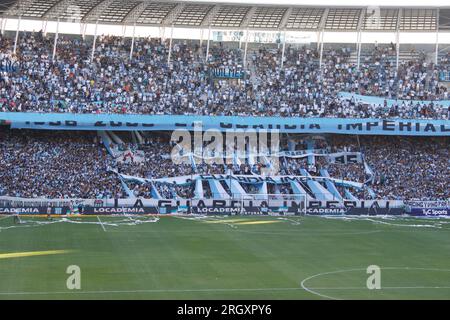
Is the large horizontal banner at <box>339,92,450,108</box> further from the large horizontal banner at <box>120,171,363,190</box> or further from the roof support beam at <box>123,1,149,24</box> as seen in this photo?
the roof support beam at <box>123,1,149,24</box>

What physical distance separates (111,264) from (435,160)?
4176 centimetres

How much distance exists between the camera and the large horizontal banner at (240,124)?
57250 mm

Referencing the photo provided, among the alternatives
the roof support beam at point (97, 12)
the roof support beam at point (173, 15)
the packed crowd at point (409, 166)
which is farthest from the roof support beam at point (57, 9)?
the packed crowd at point (409, 166)

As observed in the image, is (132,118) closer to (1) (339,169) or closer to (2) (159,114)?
(2) (159,114)

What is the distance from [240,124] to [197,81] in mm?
7822

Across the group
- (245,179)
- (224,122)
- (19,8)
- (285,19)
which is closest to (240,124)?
(224,122)

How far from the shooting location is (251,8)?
219ft

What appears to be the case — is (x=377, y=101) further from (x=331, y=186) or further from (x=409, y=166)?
(x=331, y=186)

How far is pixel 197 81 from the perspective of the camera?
64.7 m

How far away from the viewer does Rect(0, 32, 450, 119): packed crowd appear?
6009 cm

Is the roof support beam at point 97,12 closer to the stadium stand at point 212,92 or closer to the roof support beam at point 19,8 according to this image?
the stadium stand at point 212,92

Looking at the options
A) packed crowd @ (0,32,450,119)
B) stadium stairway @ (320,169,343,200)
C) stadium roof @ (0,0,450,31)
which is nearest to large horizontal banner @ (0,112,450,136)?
packed crowd @ (0,32,450,119)

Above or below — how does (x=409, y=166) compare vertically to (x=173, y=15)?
below
